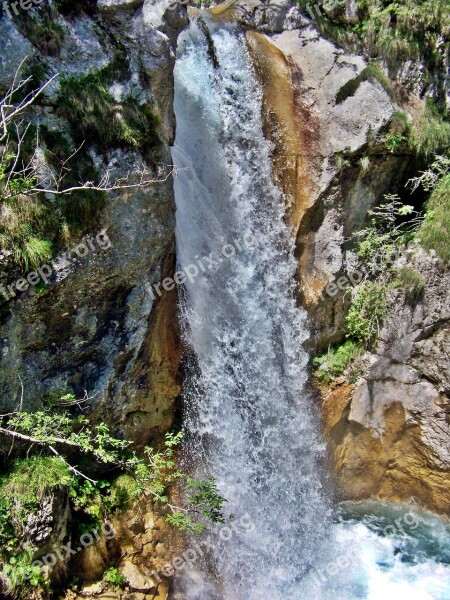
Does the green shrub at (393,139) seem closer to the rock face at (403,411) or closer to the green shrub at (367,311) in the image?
the rock face at (403,411)

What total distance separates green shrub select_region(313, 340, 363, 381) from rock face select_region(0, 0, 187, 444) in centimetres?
236

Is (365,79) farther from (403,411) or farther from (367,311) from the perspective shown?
(403,411)

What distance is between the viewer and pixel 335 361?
669 centimetres

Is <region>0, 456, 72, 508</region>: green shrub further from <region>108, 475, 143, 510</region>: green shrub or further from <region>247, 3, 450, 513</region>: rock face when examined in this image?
<region>247, 3, 450, 513</region>: rock face

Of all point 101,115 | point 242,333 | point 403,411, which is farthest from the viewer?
point 403,411

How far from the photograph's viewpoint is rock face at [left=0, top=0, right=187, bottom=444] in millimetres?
4715

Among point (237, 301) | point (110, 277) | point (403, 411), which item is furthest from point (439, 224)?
point (110, 277)

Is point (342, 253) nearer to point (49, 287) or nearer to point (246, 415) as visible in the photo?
point (246, 415)

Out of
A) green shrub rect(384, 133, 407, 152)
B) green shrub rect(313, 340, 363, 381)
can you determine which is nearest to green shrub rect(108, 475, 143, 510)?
green shrub rect(313, 340, 363, 381)

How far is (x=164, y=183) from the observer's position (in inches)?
208

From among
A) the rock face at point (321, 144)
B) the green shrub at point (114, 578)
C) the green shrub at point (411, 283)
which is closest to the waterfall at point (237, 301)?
the rock face at point (321, 144)

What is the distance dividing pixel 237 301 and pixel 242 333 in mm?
413

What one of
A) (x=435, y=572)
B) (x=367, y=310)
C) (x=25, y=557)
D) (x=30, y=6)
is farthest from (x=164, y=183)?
(x=435, y=572)

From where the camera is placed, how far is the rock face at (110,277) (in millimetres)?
4715
